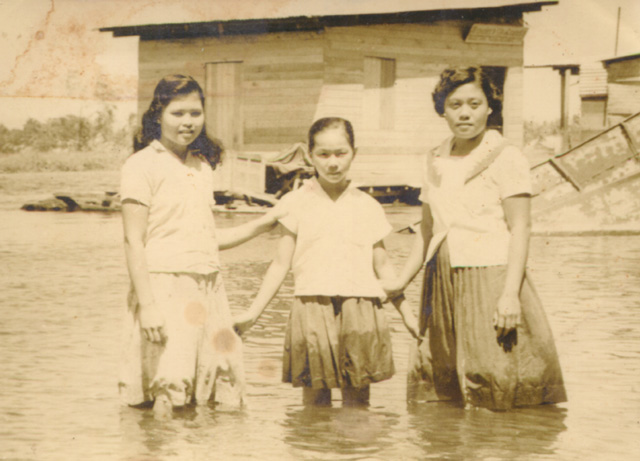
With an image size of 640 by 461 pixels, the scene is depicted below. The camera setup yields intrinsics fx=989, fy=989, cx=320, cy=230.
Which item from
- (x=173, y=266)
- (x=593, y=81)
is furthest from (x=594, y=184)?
(x=593, y=81)

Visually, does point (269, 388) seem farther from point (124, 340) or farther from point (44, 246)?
point (44, 246)

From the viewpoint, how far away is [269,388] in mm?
4875

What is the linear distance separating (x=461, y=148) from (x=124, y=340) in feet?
5.30

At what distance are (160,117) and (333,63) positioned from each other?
13.9m

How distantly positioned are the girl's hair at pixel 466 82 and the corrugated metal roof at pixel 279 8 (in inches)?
515

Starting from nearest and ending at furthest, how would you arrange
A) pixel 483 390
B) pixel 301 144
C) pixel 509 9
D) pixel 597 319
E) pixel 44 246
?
pixel 483 390 < pixel 597 319 < pixel 44 246 < pixel 301 144 < pixel 509 9

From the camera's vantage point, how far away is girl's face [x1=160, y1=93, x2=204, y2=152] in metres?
4.00

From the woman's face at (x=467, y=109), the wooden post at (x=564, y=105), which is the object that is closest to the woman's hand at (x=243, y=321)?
the woman's face at (x=467, y=109)

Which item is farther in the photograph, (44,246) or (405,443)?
(44,246)

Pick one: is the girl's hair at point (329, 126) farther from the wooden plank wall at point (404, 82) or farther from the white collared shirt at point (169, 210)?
the wooden plank wall at point (404, 82)

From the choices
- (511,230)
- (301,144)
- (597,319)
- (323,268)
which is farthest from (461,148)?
(301,144)

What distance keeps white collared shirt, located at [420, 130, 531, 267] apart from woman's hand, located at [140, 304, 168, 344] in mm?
1187

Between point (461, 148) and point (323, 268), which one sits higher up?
point (461, 148)

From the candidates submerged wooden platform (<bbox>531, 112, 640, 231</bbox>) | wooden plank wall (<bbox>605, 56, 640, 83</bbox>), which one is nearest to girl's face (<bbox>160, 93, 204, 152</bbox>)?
submerged wooden platform (<bbox>531, 112, 640, 231</bbox>)
